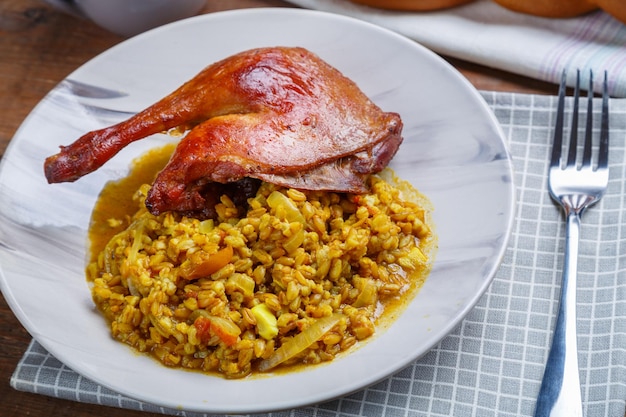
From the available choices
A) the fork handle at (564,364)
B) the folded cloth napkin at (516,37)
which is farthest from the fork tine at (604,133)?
the fork handle at (564,364)

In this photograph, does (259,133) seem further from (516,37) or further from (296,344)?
(516,37)

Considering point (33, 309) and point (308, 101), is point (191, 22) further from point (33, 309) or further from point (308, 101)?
point (33, 309)

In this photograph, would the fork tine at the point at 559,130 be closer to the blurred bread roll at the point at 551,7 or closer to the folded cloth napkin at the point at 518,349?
the folded cloth napkin at the point at 518,349

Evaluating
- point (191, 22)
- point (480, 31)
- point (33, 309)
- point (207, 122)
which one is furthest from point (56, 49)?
point (480, 31)

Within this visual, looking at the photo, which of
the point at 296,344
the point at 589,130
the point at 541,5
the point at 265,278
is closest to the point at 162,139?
the point at 265,278

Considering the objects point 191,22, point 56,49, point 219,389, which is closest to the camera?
point 219,389

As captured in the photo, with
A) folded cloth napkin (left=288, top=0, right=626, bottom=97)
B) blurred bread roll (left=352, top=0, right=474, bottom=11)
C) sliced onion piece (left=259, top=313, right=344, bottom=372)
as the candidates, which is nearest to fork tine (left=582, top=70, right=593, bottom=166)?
folded cloth napkin (left=288, top=0, right=626, bottom=97)
